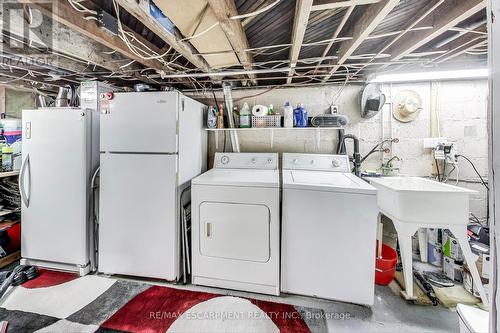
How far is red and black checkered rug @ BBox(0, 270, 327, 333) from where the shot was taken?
5.12 feet

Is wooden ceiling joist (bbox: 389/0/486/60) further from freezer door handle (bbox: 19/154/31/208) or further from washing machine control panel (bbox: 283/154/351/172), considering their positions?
freezer door handle (bbox: 19/154/31/208)

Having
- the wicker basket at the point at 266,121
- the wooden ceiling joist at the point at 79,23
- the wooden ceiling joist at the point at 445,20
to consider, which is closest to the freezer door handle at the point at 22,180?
the wooden ceiling joist at the point at 79,23

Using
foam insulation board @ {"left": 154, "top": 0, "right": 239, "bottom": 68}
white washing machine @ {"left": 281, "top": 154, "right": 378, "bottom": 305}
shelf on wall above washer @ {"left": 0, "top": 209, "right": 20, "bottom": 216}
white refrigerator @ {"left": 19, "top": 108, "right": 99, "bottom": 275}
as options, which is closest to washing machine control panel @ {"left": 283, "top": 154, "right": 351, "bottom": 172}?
white washing machine @ {"left": 281, "top": 154, "right": 378, "bottom": 305}

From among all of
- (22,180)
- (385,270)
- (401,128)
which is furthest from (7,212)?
(401,128)

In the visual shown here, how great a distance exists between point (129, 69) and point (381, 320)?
3.39 m

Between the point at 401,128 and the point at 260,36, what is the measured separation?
2.12 meters

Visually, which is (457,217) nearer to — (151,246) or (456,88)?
(456,88)

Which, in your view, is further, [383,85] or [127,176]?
[383,85]

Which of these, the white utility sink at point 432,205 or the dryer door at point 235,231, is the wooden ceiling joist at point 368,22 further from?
the dryer door at point 235,231

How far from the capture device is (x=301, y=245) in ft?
5.98

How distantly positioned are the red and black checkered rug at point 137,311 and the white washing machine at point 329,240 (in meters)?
0.27

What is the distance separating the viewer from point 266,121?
8.66ft

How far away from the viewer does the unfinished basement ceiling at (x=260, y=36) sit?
→ 4.19 feet

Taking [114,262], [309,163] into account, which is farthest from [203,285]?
[309,163]
